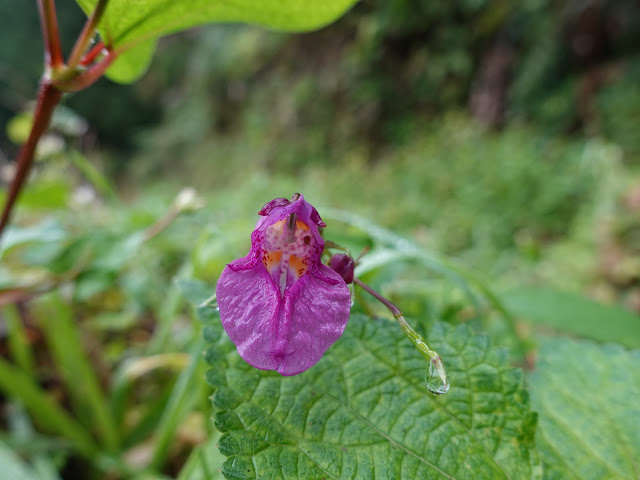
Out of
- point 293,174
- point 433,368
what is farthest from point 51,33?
point 293,174

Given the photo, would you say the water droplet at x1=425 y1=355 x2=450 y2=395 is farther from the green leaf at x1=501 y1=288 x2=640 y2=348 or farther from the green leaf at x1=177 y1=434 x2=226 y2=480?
the green leaf at x1=501 y1=288 x2=640 y2=348

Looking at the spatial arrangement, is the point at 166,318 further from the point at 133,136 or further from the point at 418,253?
the point at 133,136

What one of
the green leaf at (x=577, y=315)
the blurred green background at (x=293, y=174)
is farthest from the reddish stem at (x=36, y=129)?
the green leaf at (x=577, y=315)

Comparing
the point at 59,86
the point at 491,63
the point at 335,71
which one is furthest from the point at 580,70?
the point at 59,86

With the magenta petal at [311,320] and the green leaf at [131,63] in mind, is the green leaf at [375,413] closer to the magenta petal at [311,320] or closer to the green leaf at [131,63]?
the magenta petal at [311,320]

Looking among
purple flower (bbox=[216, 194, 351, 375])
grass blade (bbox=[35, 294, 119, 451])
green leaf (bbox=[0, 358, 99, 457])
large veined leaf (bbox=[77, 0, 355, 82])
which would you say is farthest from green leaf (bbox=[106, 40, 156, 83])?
green leaf (bbox=[0, 358, 99, 457])
